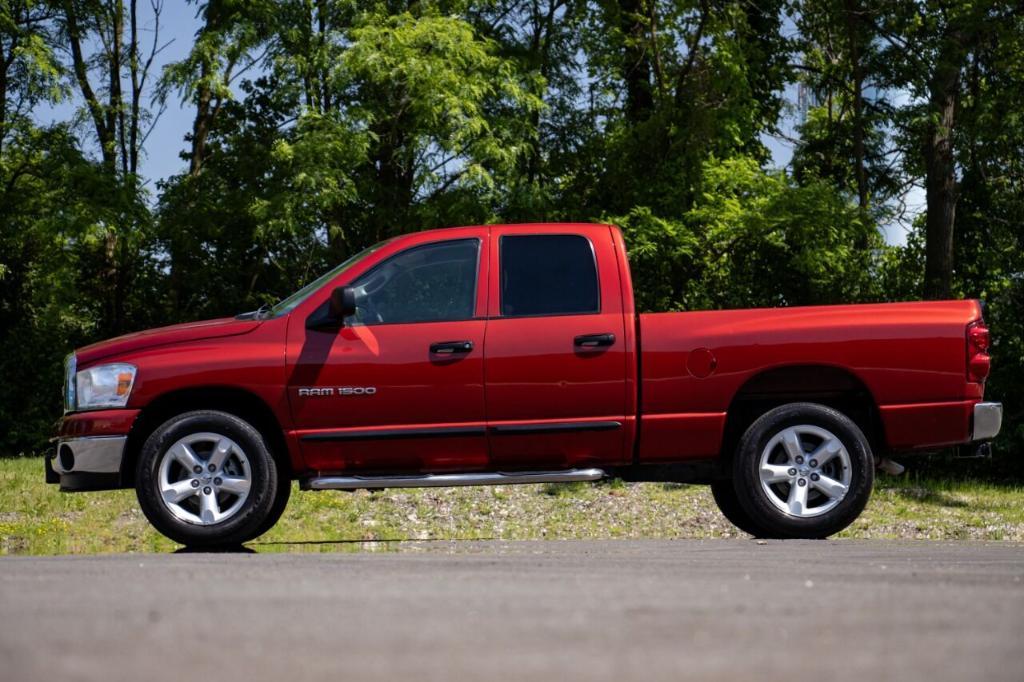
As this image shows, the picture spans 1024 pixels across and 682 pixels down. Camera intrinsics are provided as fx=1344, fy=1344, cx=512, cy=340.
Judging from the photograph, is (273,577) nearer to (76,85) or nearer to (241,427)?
(241,427)

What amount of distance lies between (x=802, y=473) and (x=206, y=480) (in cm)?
371

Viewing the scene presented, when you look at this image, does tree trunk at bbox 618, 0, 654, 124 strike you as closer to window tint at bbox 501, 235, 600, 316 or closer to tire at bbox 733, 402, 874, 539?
window tint at bbox 501, 235, 600, 316

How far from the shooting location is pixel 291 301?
8.66m

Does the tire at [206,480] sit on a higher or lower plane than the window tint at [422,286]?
lower

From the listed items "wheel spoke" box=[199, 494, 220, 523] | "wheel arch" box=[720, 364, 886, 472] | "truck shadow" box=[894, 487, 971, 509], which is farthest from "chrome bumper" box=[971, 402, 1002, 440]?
"truck shadow" box=[894, 487, 971, 509]

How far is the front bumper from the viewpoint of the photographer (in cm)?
821

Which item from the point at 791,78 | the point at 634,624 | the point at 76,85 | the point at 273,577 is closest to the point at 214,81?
the point at 76,85

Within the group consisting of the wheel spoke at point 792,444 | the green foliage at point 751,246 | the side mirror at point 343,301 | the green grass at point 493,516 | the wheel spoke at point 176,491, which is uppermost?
the green foliage at point 751,246

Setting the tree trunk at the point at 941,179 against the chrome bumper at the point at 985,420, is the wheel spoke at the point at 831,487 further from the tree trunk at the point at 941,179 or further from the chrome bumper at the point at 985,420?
the tree trunk at the point at 941,179

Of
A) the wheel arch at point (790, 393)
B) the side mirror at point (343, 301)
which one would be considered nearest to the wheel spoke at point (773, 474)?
the wheel arch at point (790, 393)

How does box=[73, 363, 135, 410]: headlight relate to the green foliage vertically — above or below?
below

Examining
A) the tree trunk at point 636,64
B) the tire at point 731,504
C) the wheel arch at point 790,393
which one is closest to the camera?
the wheel arch at point 790,393

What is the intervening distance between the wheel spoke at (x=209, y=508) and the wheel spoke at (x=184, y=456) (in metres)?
0.20

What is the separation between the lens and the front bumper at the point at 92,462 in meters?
8.21
